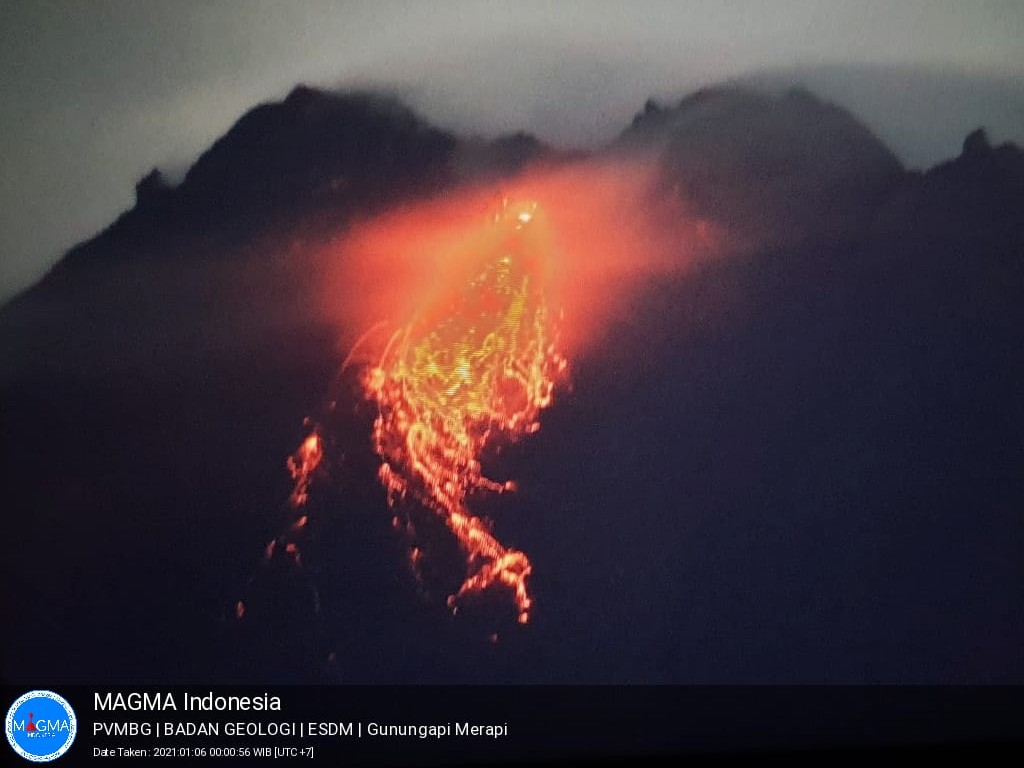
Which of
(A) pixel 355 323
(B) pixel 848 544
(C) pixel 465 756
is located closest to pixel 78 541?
(A) pixel 355 323

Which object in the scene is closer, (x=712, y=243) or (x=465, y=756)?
(x=465, y=756)

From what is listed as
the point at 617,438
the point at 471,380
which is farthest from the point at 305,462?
the point at 617,438

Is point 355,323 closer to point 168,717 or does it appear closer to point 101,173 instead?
point 101,173
